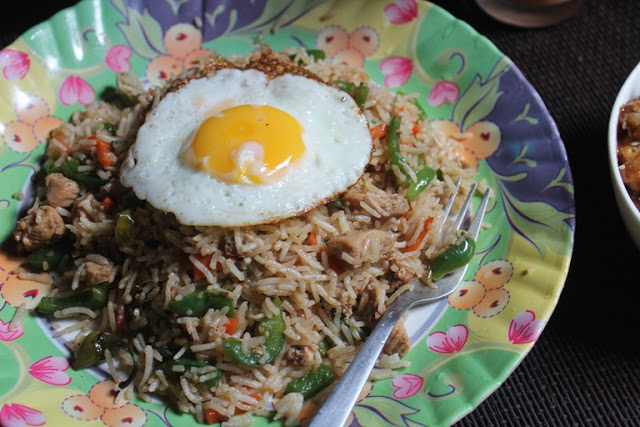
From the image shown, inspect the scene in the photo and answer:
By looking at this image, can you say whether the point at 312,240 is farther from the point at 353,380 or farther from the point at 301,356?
the point at 353,380

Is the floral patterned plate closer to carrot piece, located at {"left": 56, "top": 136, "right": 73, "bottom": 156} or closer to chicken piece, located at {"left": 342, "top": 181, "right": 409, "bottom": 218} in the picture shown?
carrot piece, located at {"left": 56, "top": 136, "right": 73, "bottom": 156}

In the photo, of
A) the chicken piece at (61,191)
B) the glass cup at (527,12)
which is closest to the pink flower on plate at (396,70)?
the glass cup at (527,12)

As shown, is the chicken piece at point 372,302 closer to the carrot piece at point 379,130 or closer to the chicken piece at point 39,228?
the carrot piece at point 379,130

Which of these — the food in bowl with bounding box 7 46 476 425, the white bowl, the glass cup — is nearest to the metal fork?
the food in bowl with bounding box 7 46 476 425

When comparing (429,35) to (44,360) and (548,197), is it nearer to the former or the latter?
(548,197)

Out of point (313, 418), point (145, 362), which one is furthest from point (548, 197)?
point (145, 362)

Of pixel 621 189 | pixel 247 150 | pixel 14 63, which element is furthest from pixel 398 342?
pixel 14 63

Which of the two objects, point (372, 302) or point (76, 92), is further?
point (76, 92)
